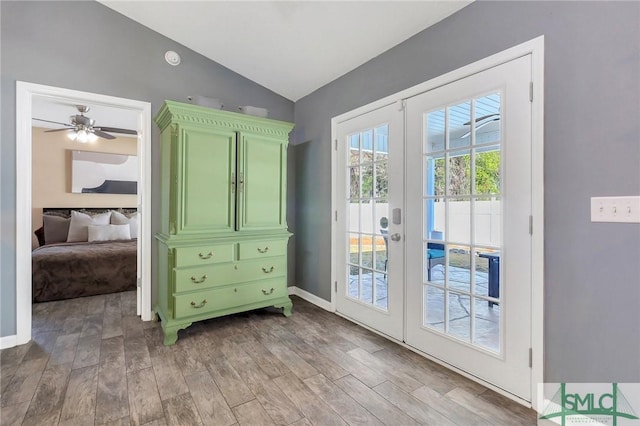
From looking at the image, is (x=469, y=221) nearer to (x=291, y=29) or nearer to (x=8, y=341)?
(x=291, y=29)

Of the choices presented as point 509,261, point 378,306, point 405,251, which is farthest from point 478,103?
point 378,306

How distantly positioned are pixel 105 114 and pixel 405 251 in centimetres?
467

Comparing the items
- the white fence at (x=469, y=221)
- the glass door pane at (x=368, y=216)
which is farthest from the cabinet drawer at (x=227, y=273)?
the white fence at (x=469, y=221)

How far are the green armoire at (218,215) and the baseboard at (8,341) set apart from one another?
38.4 inches

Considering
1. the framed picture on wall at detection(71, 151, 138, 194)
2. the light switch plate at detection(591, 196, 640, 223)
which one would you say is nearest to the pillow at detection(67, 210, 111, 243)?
the framed picture on wall at detection(71, 151, 138, 194)

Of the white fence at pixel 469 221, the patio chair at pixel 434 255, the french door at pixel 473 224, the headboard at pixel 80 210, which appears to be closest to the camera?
the french door at pixel 473 224

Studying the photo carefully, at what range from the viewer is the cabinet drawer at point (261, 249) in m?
2.73

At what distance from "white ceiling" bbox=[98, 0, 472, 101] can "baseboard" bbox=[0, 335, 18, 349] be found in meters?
2.83

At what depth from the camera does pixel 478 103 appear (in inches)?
74.2

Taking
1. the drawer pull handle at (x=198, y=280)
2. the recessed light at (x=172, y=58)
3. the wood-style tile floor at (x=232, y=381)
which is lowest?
the wood-style tile floor at (x=232, y=381)

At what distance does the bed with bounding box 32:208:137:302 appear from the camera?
11.2ft

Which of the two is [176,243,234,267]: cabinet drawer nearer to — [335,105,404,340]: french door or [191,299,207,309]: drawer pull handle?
[191,299,207,309]: drawer pull handle

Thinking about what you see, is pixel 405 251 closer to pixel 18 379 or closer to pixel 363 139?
pixel 363 139

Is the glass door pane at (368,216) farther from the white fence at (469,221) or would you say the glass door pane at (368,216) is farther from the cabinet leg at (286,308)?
the cabinet leg at (286,308)
